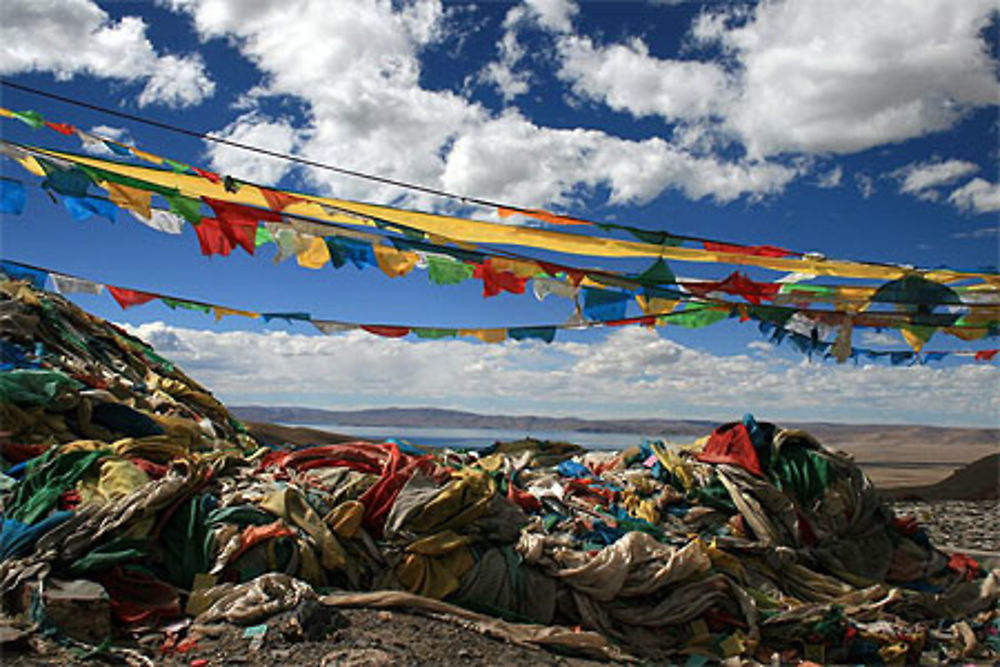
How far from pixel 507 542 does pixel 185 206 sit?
4.03 metres

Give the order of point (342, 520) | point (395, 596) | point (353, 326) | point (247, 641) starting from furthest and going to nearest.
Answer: point (353, 326)
point (342, 520)
point (395, 596)
point (247, 641)

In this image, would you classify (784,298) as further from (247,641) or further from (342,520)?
(247,641)

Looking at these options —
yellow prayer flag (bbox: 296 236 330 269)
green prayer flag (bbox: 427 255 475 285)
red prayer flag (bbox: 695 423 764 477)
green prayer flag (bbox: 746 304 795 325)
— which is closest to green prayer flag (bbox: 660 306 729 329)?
green prayer flag (bbox: 746 304 795 325)

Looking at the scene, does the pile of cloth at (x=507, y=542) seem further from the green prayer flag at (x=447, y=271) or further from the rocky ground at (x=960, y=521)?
the rocky ground at (x=960, y=521)

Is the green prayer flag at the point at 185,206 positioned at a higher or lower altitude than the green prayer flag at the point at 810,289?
higher

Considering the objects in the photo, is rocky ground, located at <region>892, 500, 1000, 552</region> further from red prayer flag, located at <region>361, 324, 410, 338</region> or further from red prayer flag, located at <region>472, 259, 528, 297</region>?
red prayer flag, located at <region>361, 324, 410, 338</region>

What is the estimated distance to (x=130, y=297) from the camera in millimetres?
12352

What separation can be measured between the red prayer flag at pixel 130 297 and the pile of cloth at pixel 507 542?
4317 millimetres

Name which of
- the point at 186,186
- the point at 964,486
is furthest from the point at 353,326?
the point at 964,486

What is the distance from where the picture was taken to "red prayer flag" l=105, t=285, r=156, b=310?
12.3 metres

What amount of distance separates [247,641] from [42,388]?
495cm

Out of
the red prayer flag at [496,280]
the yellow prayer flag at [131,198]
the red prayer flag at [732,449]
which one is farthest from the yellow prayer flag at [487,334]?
the yellow prayer flag at [131,198]

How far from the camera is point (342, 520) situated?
5.50 metres

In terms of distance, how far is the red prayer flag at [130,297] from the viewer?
12.3m
